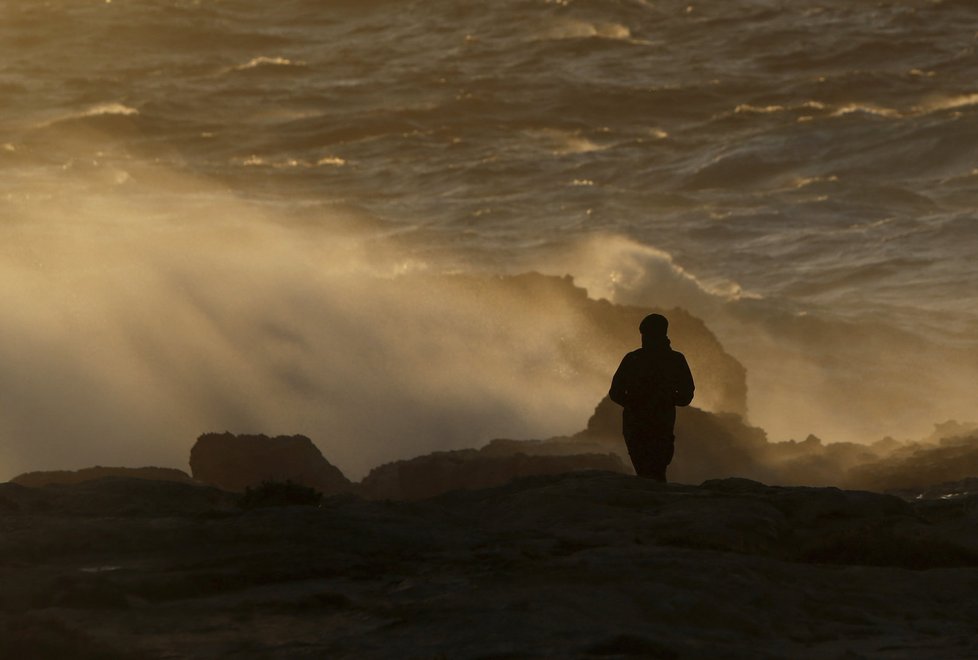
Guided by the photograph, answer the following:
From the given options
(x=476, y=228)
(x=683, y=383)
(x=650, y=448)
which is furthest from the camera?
(x=476, y=228)

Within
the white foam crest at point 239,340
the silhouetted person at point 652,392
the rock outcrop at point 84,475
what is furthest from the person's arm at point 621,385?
the white foam crest at point 239,340

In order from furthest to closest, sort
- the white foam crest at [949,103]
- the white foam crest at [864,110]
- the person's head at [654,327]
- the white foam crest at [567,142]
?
the white foam crest at [864,110] → the white foam crest at [949,103] → the white foam crest at [567,142] → the person's head at [654,327]

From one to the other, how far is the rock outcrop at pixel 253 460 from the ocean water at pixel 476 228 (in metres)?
24.3

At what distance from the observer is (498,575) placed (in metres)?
8.84

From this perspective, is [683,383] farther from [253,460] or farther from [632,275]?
[632,275]

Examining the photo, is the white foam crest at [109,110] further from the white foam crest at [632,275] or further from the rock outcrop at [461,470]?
the rock outcrop at [461,470]

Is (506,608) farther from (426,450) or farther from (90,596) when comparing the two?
(426,450)

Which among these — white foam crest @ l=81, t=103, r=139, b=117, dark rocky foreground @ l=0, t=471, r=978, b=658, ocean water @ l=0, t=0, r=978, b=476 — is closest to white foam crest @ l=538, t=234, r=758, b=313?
ocean water @ l=0, t=0, r=978, b=476

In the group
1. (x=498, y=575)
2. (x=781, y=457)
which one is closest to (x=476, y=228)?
(x=781, y=457)

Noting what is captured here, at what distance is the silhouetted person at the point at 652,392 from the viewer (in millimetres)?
13219

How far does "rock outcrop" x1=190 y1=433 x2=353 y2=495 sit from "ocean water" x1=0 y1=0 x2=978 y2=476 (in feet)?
79.6

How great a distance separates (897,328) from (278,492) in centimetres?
4387

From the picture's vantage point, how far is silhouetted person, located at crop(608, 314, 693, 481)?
13.2 m

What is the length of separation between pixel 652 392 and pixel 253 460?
11.1m
